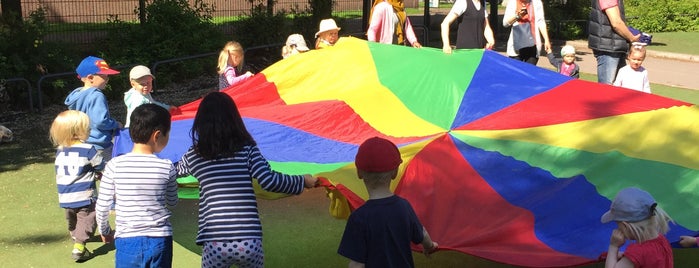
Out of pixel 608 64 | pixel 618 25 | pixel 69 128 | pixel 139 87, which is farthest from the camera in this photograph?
pixel 608 64

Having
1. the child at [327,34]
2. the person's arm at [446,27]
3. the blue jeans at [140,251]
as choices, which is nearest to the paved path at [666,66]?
the person's arm at [446,27]

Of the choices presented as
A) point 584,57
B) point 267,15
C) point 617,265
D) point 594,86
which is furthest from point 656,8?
point 617,265

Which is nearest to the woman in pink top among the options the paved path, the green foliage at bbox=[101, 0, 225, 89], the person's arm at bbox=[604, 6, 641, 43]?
the person's arm at bbox=[604, 6, 641, 43]

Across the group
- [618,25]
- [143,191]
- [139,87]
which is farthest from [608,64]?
[143,191]

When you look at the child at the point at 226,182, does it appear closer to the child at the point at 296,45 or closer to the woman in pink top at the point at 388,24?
the child at the point at 296,45

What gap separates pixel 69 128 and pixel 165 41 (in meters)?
8.05

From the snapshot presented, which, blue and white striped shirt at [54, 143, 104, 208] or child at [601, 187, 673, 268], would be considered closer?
child at [601, 187, 673, 268]

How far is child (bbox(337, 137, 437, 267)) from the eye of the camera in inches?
132

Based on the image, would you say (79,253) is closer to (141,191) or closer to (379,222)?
(141,191)

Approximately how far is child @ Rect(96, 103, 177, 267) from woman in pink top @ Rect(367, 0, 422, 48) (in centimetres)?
455

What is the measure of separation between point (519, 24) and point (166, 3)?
6771 millimetres

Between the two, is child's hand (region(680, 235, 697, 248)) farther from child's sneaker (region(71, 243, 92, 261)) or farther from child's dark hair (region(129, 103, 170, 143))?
child's sneaker (region(71, 243, 92, 261))

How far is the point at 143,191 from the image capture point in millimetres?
3811

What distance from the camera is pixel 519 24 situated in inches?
328
